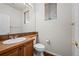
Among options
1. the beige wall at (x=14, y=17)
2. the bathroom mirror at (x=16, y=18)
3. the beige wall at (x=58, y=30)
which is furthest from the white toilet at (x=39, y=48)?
the beige wall at (x=14, y=17)

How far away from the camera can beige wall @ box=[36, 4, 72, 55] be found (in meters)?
1.32

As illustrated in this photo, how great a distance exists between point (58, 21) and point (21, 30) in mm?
573

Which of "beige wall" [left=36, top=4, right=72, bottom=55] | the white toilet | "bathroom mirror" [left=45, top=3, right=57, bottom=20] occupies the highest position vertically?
"bathroom mirror" [left=45, top=3, right=57, bottom=20]

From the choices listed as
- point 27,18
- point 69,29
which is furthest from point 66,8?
point 27,18

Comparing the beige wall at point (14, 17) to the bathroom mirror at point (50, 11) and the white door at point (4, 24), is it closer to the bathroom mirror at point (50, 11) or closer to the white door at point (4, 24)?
the white door at point (4, 24)

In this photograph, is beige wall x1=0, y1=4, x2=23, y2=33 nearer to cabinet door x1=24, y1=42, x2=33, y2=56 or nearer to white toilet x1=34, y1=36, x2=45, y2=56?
cabinet door x1=24, y1=42, x2=33, y2=56

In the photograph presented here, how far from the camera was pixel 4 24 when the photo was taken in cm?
129

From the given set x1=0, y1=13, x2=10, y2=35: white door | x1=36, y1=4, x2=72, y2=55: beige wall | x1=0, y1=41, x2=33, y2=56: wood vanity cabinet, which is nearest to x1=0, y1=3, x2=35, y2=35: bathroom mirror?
x1=0, y1=13, x2=10, y2=35: white door

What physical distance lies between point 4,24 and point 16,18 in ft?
0.63

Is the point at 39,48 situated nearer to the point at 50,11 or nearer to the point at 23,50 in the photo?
the point at 23,50

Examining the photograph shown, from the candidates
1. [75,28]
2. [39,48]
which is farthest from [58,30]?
[39,48]

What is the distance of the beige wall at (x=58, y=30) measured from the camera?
4.32 ft

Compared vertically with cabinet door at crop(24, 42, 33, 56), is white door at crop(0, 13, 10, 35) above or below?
above

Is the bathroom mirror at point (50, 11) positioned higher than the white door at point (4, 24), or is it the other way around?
the bathroom mirror at point (50, 11)
